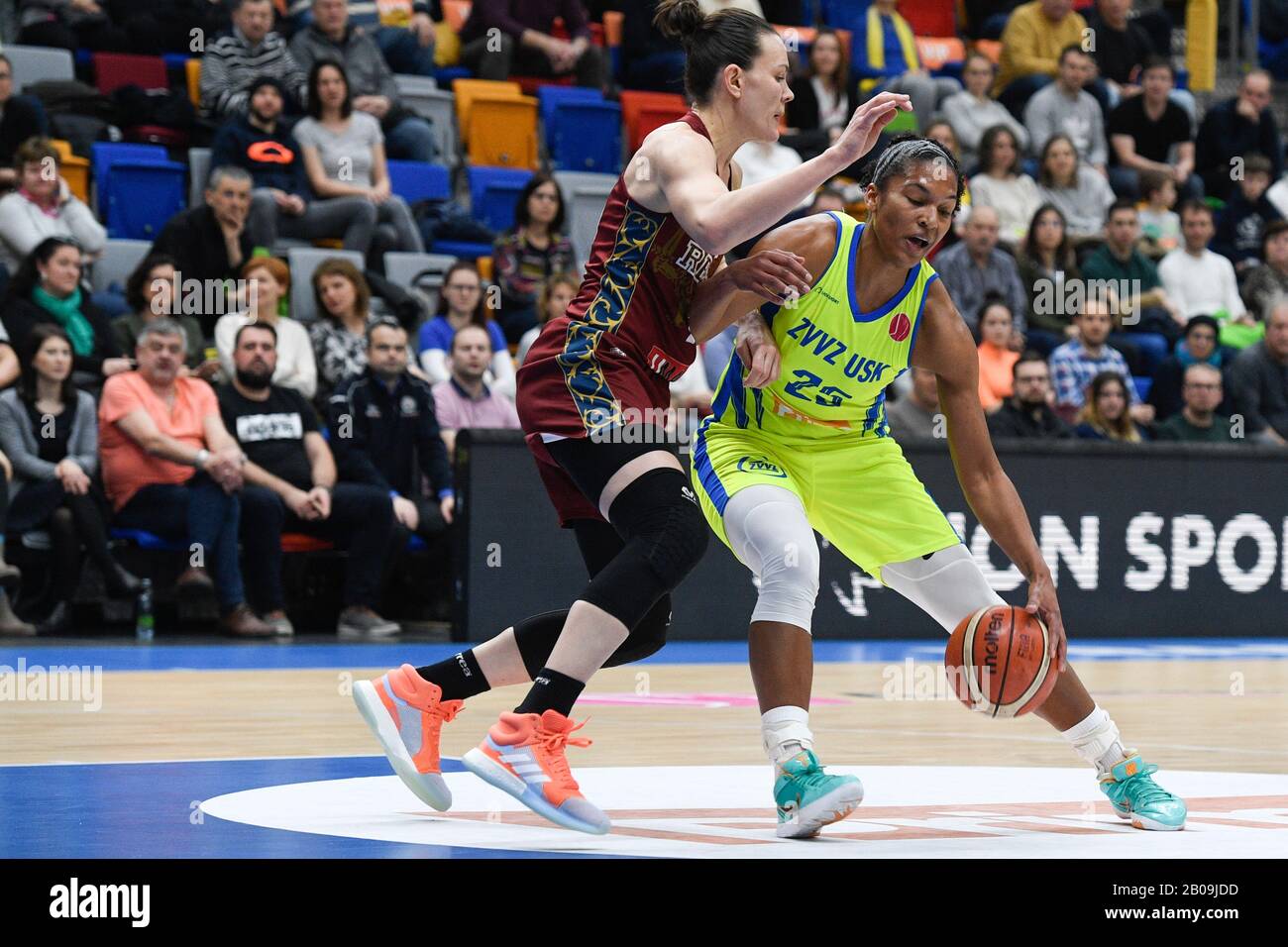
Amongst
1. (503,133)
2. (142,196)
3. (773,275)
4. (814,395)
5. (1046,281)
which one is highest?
(503,133)

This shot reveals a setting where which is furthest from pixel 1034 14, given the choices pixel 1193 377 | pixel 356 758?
pixel 356 758

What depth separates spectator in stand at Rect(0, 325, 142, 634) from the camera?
9.71 m

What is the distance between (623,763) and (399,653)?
4110 mm

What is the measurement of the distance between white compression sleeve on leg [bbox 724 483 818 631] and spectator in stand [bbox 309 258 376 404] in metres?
6.76

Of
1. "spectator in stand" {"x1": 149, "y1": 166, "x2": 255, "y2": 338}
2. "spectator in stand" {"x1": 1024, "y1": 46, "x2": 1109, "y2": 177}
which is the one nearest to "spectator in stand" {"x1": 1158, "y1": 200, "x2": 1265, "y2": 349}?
"spectator in stand" {"x1": 1024, "y1": 46, "x2": 1109, "y2": 177}

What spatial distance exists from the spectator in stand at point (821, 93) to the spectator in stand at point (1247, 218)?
3.42 m

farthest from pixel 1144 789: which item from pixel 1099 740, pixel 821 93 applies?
pixel 821 93

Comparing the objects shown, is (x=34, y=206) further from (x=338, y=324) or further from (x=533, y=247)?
(x=533, y=247)

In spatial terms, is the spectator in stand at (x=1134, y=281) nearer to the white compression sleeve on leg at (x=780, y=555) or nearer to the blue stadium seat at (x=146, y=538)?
the blue stadium seat at (x=146, y=538)

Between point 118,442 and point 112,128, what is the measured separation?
303 cm

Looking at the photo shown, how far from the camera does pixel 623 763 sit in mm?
5602

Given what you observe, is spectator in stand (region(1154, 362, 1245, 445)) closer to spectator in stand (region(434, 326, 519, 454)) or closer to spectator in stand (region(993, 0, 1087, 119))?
spectator in stand (region(993, 0, 1087, 119))

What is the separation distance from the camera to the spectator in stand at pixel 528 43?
14180mm

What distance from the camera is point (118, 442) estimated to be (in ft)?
33.1
